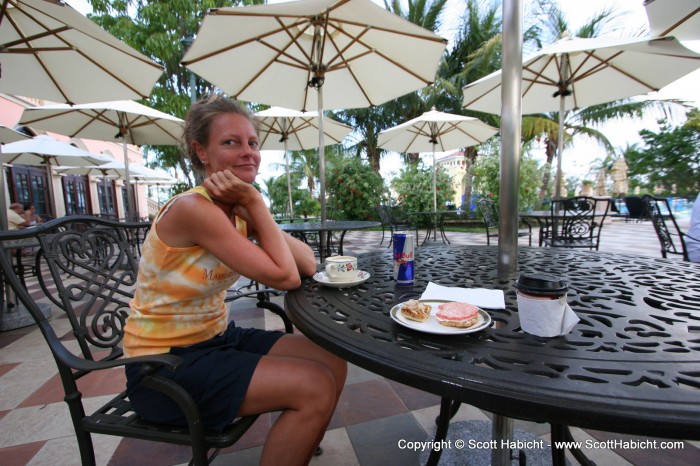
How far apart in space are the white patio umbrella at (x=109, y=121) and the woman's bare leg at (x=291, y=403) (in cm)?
451

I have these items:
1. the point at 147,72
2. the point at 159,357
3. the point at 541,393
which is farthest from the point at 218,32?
the point at 541,393

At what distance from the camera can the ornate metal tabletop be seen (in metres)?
0.47

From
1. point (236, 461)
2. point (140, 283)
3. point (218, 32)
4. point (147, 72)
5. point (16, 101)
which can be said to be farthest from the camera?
point (16, 101)

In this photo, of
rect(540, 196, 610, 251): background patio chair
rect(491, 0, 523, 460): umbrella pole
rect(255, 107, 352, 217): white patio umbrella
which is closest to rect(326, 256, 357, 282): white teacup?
rect(491, 0, 523, 460): umbrella pole

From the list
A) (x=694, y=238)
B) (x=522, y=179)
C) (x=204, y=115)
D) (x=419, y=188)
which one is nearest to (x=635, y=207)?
(x=522, y=179)

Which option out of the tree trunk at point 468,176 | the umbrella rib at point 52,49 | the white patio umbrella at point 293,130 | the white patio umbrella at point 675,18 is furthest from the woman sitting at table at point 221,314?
the tree trunk at point 468,176

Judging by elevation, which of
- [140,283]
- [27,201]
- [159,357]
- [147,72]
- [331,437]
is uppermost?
[147,72]

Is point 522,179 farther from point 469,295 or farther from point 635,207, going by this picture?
point 469,295

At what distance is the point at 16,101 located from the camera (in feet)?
28.6

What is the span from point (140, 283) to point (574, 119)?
16817 mm

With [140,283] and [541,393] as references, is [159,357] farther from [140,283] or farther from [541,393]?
[541,393]

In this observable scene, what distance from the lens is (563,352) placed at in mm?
630

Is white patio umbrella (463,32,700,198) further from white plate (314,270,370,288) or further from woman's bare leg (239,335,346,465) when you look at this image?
woman's bare leg (239,335,346,465)

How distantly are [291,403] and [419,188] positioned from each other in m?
9.78
